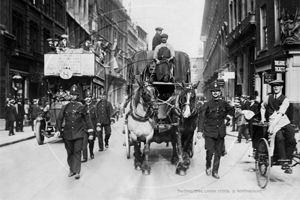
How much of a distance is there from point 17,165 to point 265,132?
6.17 meters

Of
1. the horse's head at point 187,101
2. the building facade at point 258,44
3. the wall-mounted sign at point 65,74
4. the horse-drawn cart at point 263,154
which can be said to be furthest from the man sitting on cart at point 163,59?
the wall-mounted sign at point 65,74

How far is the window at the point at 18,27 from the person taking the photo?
2199cm

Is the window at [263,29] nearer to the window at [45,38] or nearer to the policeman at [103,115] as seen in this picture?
the policeman at [103,115]

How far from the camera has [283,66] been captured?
42.9 feet

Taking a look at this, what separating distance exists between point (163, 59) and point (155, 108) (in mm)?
1973

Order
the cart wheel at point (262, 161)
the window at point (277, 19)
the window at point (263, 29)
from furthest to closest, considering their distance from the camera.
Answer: the window at point (263, 29), the window at point (277, 19), the cart wheel at point (262, 161)

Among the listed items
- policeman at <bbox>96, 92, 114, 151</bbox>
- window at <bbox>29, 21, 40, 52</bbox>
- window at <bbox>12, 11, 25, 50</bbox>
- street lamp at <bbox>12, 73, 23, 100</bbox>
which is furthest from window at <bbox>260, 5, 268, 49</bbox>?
window at <bbox>29, 21, 40, 52</bbox>

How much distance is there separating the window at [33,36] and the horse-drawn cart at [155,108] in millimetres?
18249

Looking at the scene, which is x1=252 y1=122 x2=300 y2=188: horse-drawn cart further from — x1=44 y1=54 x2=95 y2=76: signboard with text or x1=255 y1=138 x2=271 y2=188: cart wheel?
x1=44 y1=54 x2=95 y2=76: signboard with text

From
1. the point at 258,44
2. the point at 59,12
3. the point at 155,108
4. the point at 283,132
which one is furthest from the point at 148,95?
the point at 59,12

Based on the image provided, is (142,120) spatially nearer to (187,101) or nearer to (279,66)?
(187,101)

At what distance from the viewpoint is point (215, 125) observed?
687 centimetres

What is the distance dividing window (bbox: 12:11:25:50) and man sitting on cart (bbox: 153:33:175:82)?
16631mm

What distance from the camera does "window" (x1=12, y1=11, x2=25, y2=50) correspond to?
72.1 ft
